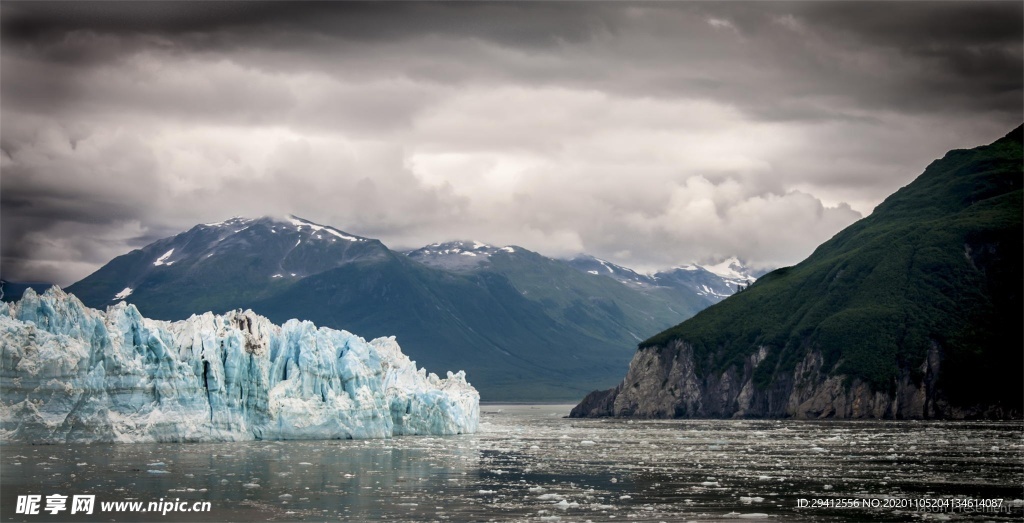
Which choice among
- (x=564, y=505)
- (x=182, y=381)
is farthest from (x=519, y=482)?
(x=182, y=381)

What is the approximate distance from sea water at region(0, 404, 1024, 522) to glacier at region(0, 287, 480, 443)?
9.44 feet

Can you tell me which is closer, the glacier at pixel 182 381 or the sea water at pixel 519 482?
the sea water at pixel 519 482

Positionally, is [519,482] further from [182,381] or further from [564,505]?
[182,381]

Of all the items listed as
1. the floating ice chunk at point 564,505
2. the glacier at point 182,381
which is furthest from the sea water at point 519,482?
the glacier at point 182,381

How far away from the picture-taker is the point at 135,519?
39625 millimetres

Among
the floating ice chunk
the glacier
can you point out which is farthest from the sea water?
the glacier

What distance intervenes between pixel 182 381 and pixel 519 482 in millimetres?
35439

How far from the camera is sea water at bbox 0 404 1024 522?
4131 centimetres

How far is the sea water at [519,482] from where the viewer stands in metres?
41.3

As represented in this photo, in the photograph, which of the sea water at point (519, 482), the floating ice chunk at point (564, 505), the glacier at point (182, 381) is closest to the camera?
the sea water at point (519, 482)

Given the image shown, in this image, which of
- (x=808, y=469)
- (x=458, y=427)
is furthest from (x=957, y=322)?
(x=808, y=469)

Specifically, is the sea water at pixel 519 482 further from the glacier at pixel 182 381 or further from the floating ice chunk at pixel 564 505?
the glacier at pixel 182 381

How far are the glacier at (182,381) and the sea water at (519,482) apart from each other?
2878 mm

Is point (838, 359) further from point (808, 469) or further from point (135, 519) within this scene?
point (135, 519)
